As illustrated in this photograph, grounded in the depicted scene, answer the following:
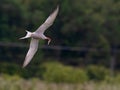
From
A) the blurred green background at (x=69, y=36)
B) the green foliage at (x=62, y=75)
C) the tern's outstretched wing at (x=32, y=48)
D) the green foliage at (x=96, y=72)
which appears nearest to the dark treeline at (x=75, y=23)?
the blurred green background at (x=69, y=36)

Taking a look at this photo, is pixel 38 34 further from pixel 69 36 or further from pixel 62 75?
pixel 69 36

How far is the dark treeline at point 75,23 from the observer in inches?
1035

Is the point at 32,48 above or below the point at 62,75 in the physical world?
above

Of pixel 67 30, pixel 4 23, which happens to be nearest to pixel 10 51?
pixel 4 23

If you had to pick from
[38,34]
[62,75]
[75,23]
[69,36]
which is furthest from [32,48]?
[75,23]

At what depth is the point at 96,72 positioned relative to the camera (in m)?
24.3

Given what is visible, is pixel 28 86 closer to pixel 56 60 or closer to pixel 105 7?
pixel 56 60

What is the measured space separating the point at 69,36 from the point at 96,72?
14.2ft

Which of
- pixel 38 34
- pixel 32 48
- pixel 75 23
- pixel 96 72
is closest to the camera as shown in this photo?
pixel 38 34

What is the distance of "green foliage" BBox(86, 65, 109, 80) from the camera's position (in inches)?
926

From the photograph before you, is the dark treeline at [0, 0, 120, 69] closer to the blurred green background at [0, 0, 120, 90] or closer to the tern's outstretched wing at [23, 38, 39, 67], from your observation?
the blurred green background at [0, 0, 120, 90]

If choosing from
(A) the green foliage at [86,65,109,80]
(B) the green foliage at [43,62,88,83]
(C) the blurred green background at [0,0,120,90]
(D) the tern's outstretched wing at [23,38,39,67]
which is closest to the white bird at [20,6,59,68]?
(D) the tern's outstretched wing at [23,38,39,67]

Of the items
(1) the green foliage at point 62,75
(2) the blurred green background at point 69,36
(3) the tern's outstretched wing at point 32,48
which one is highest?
(3) the tern's outstretched wing at point 32,48

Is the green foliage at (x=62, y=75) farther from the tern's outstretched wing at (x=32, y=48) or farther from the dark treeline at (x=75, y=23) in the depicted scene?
the tern's outstretched wing at (x=32, y=48)
